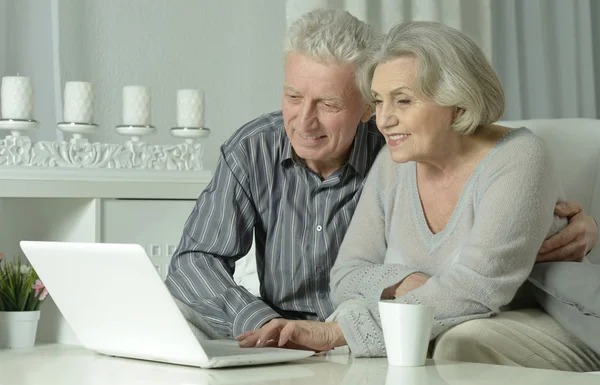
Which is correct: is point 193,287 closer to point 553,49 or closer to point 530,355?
point 530,355

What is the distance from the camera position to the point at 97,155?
7.53 ft

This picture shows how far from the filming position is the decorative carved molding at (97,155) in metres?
2.20

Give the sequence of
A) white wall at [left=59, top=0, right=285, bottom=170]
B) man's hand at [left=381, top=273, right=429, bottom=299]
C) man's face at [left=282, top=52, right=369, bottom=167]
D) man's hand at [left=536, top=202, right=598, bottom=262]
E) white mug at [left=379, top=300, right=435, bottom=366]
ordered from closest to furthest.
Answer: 1. white mug at [left=379, top=300, right=435, bottom=366]
2. man's hand at [left=381, top=273, right=429, bottom=299]
3. man's hand at [left=536, top=202, right=598, bottom=262]
4. man's face at [left=282, top=52, right=369, bottom=167]
5. white wall at [left=59, top=0, right=285, bottom=170]

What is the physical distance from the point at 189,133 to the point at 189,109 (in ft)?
0.21

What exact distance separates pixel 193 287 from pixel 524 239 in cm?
63

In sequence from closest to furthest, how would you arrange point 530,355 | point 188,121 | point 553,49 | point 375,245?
point 530,355, point 375,245, point 188,121, point 553,49

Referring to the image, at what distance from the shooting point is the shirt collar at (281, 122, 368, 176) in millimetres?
1884

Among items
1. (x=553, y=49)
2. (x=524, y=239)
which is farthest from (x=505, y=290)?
(x=553, y=49)

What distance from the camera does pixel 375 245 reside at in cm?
174

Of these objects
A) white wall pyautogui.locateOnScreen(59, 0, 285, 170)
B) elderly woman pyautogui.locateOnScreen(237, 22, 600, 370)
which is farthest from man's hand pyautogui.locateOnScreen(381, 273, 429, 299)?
white wall pyautogui.locateOnScreen(59, 0, 285, 170)

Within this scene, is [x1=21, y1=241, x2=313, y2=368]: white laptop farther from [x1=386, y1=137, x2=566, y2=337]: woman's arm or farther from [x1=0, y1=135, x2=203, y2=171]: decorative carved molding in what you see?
[x1=0, y1=135, x2=203, y2=171]: decorative carved molding

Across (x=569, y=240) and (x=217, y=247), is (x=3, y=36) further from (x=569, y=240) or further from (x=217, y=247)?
(x=569, y=240)

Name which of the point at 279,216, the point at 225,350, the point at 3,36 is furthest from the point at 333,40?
the point at 3,36

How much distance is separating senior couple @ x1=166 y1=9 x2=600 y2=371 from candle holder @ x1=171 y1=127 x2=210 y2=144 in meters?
0.57
